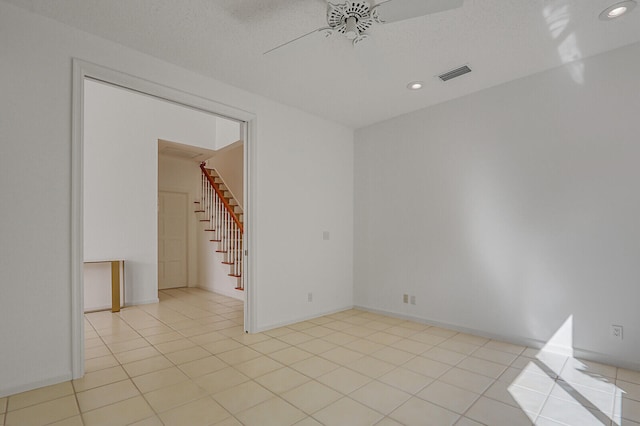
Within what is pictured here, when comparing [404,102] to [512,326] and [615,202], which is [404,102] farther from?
[512,326]

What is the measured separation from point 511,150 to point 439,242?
1.29 meters

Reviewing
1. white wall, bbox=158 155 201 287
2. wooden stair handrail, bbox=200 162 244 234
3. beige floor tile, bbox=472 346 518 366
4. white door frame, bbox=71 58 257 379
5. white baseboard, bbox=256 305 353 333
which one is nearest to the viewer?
white door frame, bbox=71 58 257 379

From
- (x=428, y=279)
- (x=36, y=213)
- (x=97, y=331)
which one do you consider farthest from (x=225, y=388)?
(x=428, y=279)

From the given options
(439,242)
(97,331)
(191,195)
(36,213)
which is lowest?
(97,331)

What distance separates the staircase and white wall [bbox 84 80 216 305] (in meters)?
1.18

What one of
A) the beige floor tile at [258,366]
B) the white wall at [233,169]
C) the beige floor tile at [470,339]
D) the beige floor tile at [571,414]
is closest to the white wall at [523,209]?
the beige floor tile at [470,339]

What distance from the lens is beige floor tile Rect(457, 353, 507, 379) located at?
269 centimetres

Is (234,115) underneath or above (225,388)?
above

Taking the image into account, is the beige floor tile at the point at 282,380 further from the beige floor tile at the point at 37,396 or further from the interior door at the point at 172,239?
the interior door at the point at 172,239

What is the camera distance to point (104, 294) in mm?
4941

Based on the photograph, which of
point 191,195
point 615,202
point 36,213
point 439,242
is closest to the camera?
point 36,213

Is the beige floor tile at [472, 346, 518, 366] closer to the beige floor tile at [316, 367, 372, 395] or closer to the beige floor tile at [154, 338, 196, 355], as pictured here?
the beige floor tile at [316, 367, 372, 395]

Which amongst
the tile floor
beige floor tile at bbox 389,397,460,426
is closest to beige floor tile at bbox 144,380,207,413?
Result: the tile floor

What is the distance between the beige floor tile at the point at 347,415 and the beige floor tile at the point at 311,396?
0.20 ft
